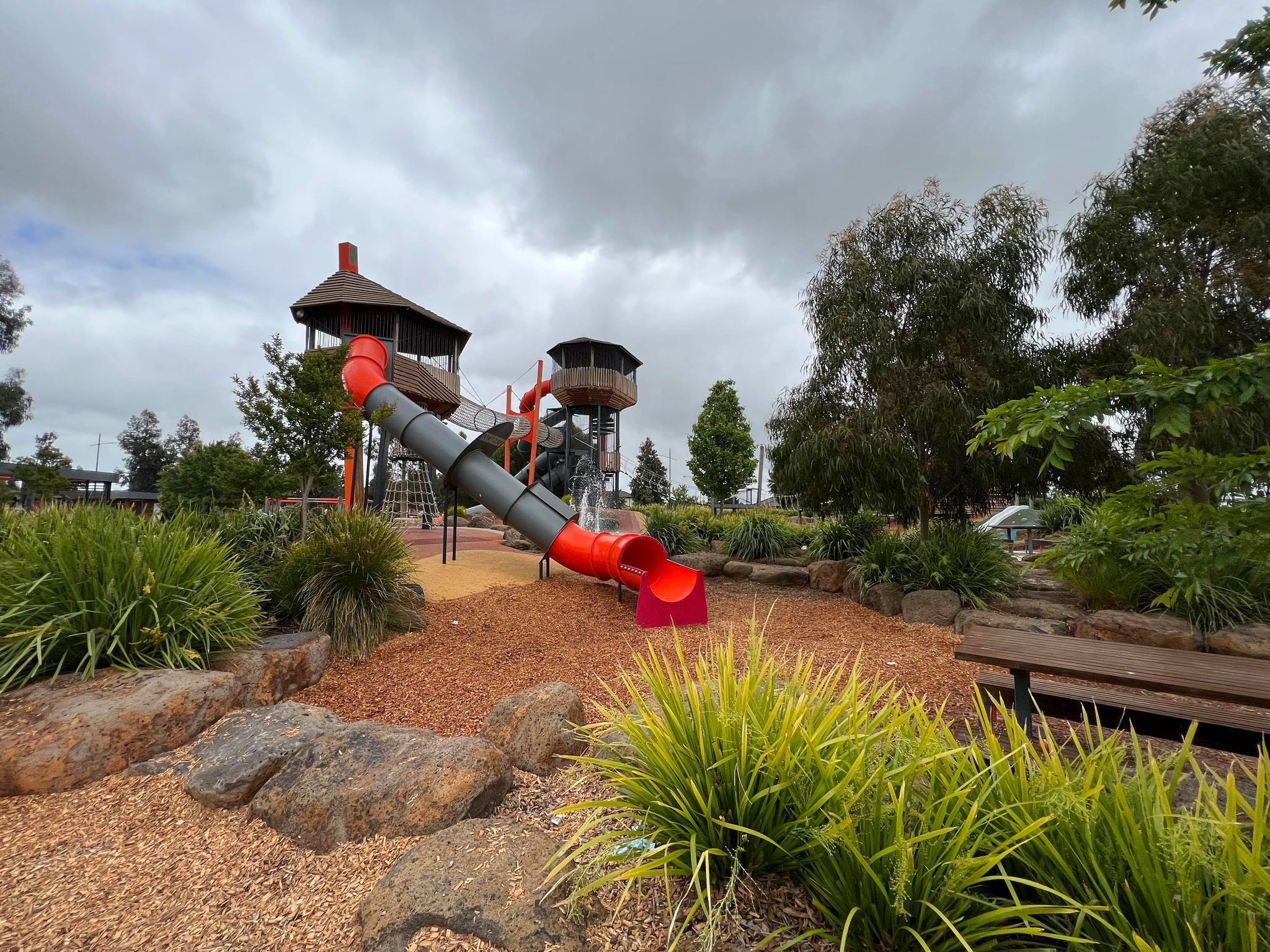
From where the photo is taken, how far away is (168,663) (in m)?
3.81

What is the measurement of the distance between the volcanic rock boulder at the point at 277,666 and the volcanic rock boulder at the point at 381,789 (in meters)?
1.58

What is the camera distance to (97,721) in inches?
122

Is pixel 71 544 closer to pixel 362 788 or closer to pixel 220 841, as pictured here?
pixel 220 841

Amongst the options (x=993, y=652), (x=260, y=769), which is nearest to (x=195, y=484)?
(x=260, y=769)

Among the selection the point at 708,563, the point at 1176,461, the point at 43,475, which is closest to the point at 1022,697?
the point at 1176,461

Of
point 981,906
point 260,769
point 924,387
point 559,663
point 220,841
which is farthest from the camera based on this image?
point 924,387

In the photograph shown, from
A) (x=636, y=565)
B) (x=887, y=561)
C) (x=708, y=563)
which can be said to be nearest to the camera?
(x=636, y=565)

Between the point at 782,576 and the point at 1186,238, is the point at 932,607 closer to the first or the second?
the point at 782,576

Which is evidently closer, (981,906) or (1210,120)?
(981,906)

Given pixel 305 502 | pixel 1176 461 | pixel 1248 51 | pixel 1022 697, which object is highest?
pixel 1248 51

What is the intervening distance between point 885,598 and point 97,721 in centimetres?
813

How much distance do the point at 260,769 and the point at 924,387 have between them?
8563mm

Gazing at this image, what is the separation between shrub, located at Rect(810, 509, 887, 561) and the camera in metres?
10.7

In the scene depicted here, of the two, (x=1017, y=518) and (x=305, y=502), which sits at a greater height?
(x=305, y=502)
